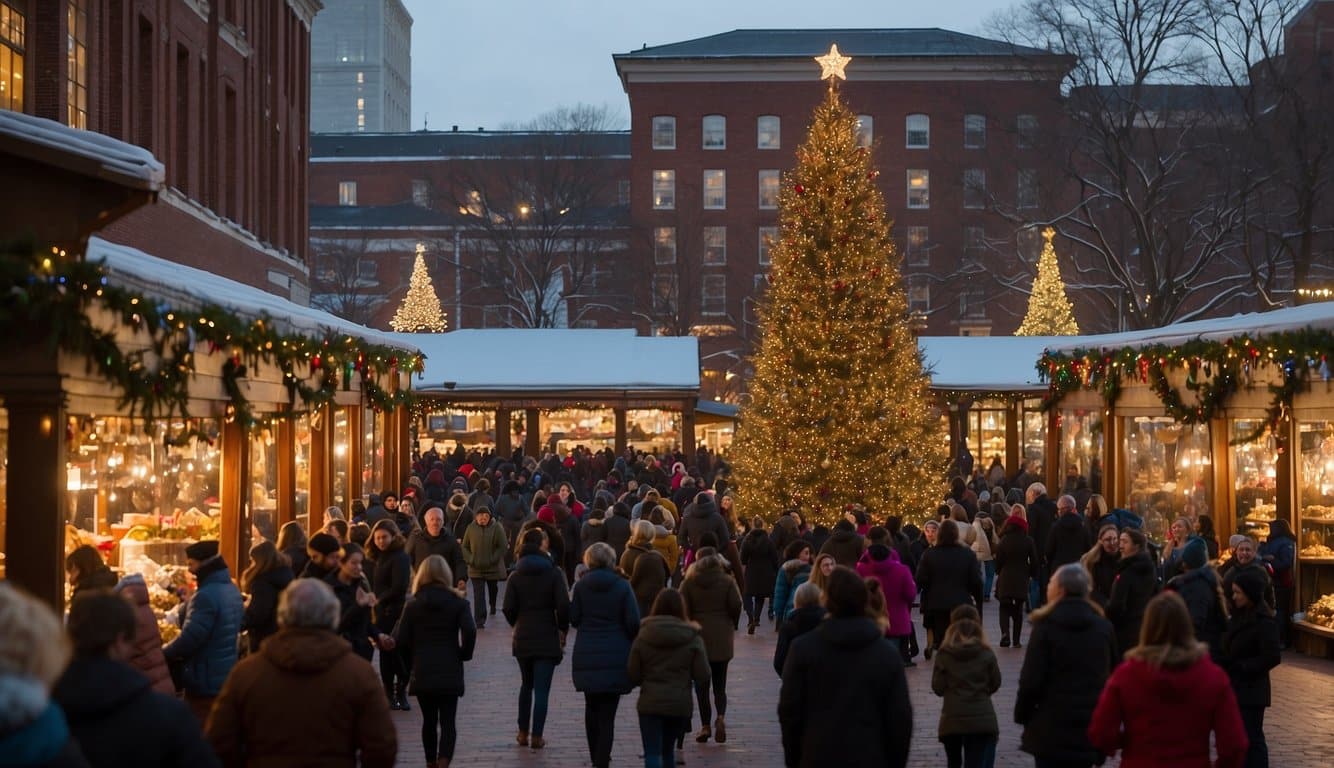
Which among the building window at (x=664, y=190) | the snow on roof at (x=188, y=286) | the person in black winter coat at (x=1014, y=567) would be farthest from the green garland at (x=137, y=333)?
the building window at (x=664, y=190)

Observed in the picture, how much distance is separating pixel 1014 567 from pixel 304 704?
464 inches

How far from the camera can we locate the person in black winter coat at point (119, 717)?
5.05 meters

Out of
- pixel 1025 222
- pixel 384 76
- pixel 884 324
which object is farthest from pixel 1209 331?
pixel 384 76

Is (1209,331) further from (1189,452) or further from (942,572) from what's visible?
(942,572)

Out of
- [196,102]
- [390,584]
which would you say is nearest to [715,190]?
[196,102]

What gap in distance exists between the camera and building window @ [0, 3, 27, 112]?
21.3m

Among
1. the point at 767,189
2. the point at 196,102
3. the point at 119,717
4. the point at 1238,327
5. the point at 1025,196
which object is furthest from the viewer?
the point at 767,189

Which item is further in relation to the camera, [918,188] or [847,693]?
[918,188]

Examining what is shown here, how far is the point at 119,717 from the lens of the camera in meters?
5.08

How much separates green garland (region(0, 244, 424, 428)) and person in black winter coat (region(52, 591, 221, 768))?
18.4 ft

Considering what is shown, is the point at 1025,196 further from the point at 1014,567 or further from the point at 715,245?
the point at 1014,567

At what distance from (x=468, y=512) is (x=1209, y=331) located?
9.56 meters

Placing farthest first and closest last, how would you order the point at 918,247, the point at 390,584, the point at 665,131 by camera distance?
the point at 665,131, the point at 918,247, the point at 390,584

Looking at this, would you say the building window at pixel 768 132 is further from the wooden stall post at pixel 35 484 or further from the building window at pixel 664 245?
the wooden stall post at pixel 35 484
